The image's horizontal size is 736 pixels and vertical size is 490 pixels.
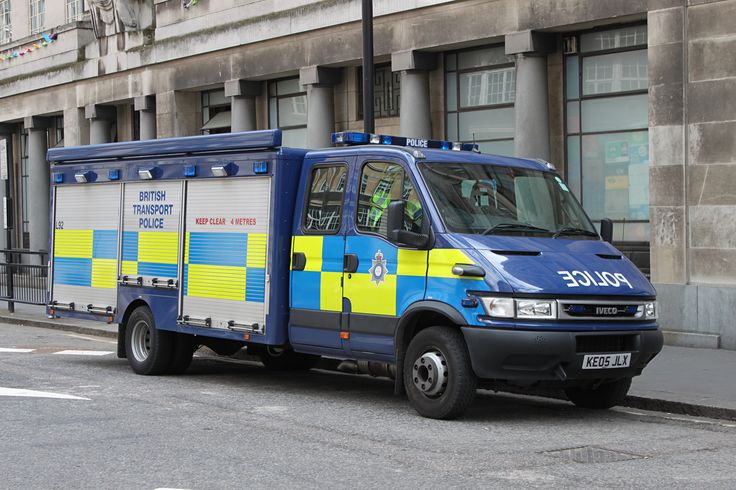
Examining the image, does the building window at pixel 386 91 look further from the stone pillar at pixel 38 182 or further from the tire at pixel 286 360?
the stone pillar at pixel 38 182

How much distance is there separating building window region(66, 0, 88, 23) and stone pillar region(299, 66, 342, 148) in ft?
33.7

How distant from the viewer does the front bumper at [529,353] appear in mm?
9547

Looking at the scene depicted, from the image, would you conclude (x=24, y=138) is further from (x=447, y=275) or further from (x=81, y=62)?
(x=447, y=275)

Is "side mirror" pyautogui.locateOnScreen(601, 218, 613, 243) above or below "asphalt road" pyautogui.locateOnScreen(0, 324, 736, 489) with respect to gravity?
above

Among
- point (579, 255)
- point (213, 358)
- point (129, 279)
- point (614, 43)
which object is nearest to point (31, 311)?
point (213, 358)

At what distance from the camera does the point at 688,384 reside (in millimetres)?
12039

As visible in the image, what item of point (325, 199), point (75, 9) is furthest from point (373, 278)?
point (75, 9)

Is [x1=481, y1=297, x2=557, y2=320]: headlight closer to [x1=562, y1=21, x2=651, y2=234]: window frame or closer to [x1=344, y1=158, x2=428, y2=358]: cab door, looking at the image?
[x1=344, y1=158, x2=428, y2=358]: cab door

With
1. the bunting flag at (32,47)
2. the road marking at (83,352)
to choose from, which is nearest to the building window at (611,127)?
the road marking at (83,352)

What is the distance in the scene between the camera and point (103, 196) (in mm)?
14047

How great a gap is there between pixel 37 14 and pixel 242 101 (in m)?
10.8

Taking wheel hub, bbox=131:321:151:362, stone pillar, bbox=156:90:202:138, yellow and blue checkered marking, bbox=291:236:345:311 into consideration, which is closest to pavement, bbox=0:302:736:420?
yellow and blue checkered marking, bbox=291:236:345:311

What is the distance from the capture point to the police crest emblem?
1052cm

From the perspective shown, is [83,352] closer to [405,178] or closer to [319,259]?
[319,259]
